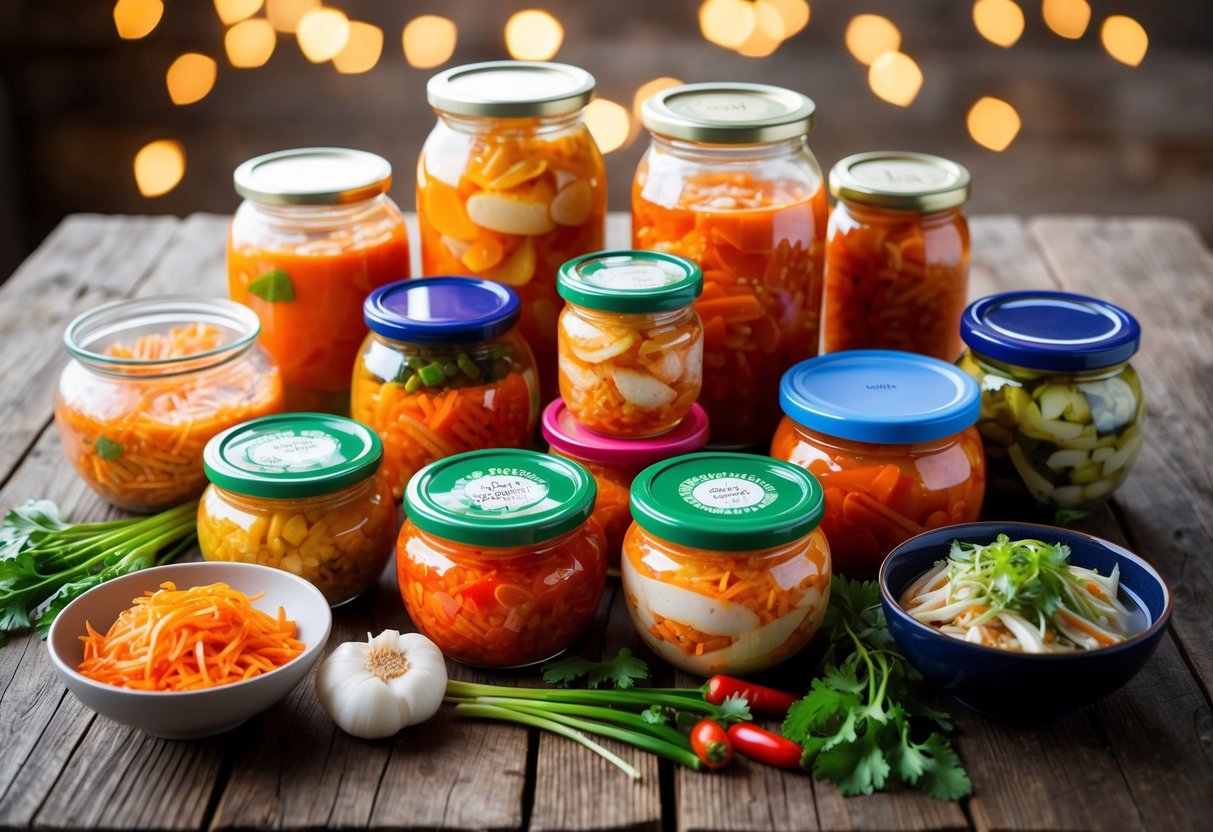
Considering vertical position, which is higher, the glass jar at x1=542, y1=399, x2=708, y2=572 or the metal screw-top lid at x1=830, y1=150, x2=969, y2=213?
the metal screw-top lid at x1=830, y1=150, x2=969, y2=213

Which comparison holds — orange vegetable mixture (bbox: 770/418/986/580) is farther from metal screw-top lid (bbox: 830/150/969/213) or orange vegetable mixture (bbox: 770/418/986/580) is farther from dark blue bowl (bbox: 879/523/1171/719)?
metal screw-top lid (bbox: 830/150/969/213)

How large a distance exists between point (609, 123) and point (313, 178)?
2176mm

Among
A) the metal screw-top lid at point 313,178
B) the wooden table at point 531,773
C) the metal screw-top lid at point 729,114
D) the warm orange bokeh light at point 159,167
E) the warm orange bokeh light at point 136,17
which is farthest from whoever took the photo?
the warm orange bokeh light at point 159,167

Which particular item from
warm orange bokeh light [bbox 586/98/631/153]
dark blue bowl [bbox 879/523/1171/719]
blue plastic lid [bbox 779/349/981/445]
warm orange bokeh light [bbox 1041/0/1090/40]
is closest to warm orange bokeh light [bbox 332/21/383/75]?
warm orange bokeh light [bbox 586/98/631/153]

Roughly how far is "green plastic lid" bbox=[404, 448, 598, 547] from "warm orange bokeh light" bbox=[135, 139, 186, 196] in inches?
114

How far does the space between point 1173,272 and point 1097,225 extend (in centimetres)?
32

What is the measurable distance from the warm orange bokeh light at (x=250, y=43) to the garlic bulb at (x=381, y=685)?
292cm

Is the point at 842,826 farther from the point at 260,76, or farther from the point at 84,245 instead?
the point at 260,76

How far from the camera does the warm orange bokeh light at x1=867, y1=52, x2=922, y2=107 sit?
4070 millimetres

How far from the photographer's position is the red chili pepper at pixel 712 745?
1.47 m

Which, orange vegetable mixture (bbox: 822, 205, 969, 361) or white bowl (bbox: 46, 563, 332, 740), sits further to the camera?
orange vegetable mixture (bbox: 822, 205, 969, 361)

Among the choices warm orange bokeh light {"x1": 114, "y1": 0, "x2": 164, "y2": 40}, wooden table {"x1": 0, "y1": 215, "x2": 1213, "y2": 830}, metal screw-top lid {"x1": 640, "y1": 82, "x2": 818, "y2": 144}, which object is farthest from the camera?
warm orange bokeh light {"x1": 114, "y1": 0, "x2": 164, "y2": 40}

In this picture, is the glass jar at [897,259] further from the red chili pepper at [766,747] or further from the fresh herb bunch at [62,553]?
the fresh herb bunch at [62,553]

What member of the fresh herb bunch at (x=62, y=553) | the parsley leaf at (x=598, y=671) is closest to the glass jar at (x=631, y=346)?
the parsley leaf at (x=598, y=671)
